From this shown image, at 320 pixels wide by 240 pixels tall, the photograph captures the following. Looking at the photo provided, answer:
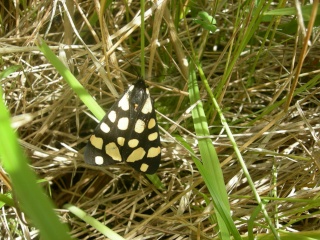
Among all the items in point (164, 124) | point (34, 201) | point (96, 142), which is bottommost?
point (164, 124)

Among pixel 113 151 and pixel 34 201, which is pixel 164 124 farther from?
pixel 34 201

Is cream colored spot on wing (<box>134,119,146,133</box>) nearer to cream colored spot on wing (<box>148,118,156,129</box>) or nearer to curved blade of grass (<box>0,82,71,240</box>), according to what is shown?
cream colored spot on wing (<box>148,118,156,129</box>)

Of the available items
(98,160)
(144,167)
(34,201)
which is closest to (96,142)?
(98,160)

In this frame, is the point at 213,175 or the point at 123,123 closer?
the point at 213,175

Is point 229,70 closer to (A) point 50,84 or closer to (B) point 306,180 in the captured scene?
(B) point 306,180

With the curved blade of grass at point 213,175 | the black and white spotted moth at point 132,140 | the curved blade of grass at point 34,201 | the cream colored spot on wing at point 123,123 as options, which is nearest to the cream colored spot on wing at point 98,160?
the black and white spotted moth at point 132,140

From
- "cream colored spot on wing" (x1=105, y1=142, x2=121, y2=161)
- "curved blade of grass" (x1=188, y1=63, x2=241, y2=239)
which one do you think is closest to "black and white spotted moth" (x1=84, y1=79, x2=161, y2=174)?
"cream colored spot on wing" (x1=105, y1=142, x2=121, y2=161)
